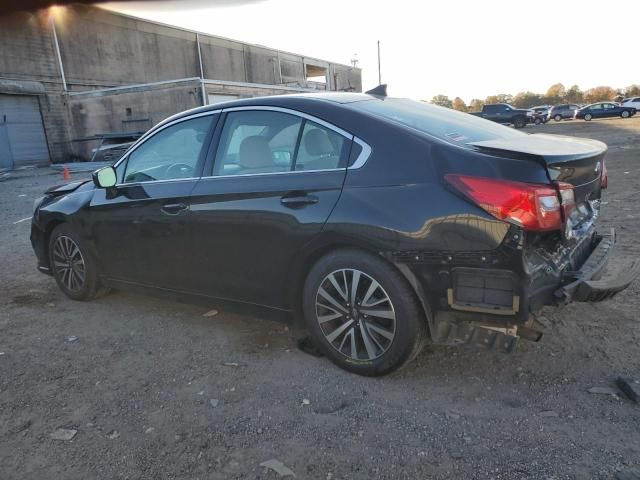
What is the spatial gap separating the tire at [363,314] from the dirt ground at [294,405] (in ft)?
0.53

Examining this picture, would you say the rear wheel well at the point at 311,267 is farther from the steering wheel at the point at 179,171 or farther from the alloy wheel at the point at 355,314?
the steering wheel at the point at 179,171

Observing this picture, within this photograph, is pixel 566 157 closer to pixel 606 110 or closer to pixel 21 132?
pixel 21 132

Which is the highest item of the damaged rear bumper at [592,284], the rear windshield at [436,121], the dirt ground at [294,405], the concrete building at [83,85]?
the concrete building at [83,85]

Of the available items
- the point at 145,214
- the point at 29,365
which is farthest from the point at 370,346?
the point at 29,365

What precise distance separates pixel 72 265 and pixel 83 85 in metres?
26.0

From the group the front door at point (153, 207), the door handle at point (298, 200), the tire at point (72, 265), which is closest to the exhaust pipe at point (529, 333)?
the door handle at point (298, 200)

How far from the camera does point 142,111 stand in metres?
25.0

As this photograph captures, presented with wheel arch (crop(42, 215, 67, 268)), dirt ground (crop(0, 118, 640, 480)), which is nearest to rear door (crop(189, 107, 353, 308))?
dirt ground (crop(0, 118, 640, 480))

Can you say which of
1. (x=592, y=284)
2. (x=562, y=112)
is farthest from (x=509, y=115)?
(x=592, y=284)

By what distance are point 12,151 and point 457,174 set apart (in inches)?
1029

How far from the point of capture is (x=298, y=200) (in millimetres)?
3061

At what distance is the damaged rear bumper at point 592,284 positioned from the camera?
2619 millimetres

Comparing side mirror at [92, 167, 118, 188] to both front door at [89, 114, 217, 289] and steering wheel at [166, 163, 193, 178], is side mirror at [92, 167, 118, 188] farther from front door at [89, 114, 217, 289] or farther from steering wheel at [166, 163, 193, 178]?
steering wheel at [166, 163, 193, 178]

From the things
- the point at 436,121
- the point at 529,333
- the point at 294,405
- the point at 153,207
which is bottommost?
the point at 294,405
